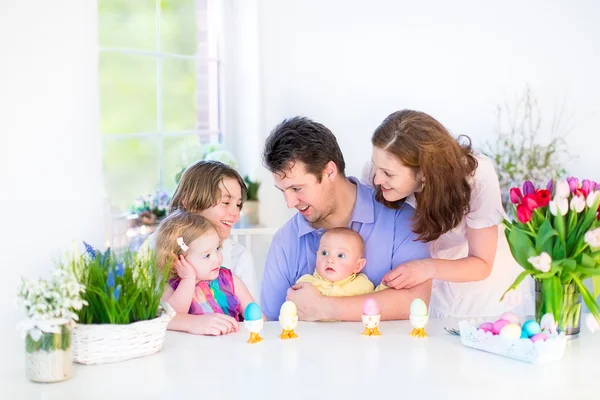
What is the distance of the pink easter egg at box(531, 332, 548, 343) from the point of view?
206cm

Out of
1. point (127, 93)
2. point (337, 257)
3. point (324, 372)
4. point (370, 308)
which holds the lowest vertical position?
point (324, 372)

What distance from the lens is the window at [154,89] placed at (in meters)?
4.20

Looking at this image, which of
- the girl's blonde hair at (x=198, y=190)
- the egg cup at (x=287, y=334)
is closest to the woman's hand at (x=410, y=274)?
the egg cup at (x=287, y=334)

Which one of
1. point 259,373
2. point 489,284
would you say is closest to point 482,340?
point 259,373

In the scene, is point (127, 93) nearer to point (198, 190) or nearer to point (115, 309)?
point (198, 190)

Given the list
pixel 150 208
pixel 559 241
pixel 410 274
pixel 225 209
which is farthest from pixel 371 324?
pixel 150 208

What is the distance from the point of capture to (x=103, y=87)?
13.7 ft

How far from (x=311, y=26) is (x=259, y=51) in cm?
39

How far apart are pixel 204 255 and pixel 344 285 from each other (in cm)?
45

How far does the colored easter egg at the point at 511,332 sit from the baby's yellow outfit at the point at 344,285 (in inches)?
24.0

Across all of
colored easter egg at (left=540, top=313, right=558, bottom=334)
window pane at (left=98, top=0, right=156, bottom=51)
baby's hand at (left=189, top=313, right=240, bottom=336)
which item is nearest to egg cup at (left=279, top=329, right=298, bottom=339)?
baby's hand at (left=189, top=313, right=240, bottom=336)

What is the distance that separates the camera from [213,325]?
2.35 meters

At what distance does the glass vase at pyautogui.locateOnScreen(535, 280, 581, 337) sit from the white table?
5 centimetres

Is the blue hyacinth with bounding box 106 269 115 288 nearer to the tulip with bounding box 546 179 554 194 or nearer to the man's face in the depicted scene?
the man's face
